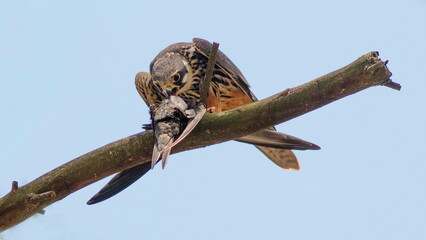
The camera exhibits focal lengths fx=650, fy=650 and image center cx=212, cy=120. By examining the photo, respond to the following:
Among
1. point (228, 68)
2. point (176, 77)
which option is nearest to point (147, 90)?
point (176, 77)

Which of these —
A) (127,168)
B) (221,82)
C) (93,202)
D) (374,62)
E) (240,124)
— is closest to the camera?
(374,62)

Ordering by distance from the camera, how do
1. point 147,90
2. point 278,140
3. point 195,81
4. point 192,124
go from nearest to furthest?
point 192,124
point 278,140
point 195,81
point 147,90

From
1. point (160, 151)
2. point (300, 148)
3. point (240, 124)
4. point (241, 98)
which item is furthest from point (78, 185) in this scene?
point (241, 98)

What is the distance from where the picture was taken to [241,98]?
664 cm

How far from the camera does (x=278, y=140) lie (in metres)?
4.80

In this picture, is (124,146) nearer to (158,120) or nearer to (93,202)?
(158,120)

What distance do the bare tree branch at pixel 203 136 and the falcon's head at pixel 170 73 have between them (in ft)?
4.93

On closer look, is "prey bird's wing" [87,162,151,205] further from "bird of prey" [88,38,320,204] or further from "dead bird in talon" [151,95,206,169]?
"bird of prey" [88,38,320,204]

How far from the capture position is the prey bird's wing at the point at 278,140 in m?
4.72

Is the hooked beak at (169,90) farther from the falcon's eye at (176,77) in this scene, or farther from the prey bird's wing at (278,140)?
the prey bird's wing at (278,140)

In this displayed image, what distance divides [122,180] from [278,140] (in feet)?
3.91

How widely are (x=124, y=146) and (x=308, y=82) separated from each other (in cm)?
131

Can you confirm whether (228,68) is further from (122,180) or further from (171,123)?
(171,123)

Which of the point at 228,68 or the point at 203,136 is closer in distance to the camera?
the point at 203,136
